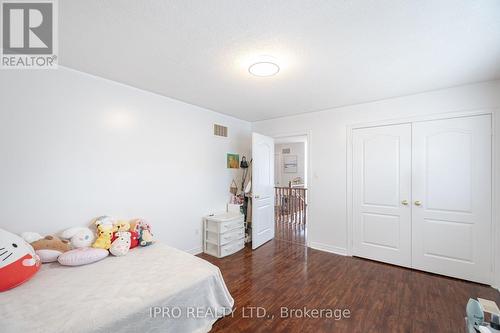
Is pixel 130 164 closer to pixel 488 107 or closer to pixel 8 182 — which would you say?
pixel 8 182

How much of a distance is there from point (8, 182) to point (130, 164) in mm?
1052

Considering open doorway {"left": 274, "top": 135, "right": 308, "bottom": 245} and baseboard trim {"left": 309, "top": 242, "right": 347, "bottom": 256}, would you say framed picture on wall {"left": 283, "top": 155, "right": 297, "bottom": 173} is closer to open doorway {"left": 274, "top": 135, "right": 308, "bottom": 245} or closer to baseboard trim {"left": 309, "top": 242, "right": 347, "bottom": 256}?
open doorway {"left": 274, "top": 135, "right": 308, "bottom": 245}

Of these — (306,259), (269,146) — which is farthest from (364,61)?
(306,259)

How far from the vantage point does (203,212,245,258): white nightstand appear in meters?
3.32

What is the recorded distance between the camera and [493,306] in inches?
48.9

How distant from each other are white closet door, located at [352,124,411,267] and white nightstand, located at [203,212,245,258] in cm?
196

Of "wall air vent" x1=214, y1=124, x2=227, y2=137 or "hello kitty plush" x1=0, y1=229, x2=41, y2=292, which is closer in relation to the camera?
"hello kitty plush" x1=0, y1=229, x2=41, y2=292

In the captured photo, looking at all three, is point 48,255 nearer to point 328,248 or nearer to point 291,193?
point 328,248

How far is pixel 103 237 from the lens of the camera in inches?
86.4

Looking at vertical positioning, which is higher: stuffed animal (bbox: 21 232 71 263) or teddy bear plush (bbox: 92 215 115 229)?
teddy bear plush (bbox: 92 215 115 229)

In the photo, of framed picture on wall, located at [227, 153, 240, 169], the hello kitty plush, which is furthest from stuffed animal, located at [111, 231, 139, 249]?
framed picture on wall, located at [227, 153, 240, 169]

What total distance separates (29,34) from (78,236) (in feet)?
6.07

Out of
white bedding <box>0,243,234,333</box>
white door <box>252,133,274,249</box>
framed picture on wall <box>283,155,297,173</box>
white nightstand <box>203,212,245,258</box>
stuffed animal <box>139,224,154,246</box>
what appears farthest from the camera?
framed picture on wall <box>283,155,297,173</box>

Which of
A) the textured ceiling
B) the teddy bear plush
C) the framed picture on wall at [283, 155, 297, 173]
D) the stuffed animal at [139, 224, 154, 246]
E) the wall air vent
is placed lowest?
the stuffed animal at [139, 224, 154, 246]
